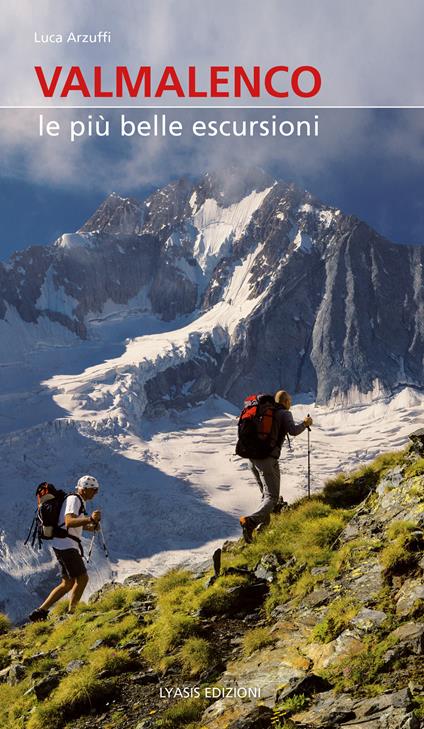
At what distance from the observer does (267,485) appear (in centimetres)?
1374

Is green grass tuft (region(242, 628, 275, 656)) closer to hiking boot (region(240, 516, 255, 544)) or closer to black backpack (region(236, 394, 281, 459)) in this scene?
hiking boot (region(240, 516, 255, 544))

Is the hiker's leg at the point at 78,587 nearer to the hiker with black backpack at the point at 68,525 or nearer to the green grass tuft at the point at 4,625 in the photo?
the hiker with black backpack at the point at 68,525

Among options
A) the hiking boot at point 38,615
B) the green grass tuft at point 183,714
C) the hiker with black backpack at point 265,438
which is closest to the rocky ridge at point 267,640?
the green grass tuft at point 183,714

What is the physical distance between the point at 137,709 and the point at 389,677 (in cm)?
355

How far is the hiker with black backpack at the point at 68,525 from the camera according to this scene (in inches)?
504

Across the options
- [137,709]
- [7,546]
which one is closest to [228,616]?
[137,709]

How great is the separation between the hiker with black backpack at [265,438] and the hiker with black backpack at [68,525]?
3.27 metres

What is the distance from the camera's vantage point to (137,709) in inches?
333

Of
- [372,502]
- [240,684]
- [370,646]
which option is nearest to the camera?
[370,646]

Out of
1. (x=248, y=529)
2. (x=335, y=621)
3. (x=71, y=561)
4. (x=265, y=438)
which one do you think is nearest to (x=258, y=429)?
(x=265, y=438)

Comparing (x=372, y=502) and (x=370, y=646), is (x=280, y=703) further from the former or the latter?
(x=372, y=502)

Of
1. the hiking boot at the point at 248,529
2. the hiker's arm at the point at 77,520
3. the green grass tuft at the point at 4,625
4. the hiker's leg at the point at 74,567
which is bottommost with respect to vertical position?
the green grass tuft at the point at 4,625

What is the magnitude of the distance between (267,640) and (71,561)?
18.8 ft

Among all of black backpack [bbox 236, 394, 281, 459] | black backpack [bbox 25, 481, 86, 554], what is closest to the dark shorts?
black backpack [bbox 25, 481, 86, 554]
